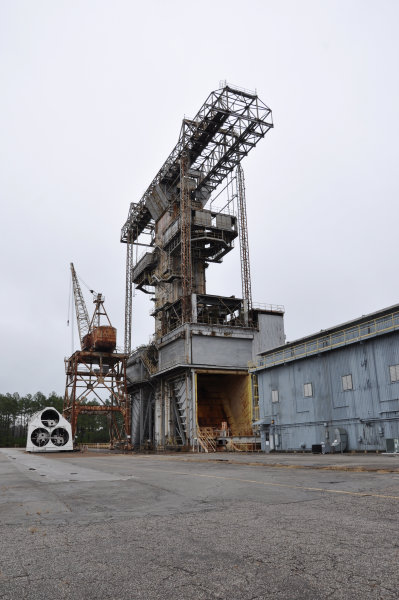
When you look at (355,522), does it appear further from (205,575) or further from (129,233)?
(129,233)

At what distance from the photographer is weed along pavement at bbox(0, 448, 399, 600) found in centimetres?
409

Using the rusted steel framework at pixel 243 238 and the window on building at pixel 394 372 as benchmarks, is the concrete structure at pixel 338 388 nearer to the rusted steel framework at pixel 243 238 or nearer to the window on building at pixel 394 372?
the window on building at pixel 394 372

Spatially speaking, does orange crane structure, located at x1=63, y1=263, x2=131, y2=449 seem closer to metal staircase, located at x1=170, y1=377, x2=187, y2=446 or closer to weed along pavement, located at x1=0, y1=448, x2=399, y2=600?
metal staircase, located at x1=170, y1=377, x2=187, y2=446

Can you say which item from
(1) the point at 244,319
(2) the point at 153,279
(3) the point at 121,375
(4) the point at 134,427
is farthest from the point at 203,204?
(4) the point at 134,427

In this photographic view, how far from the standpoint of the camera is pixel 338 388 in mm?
32562

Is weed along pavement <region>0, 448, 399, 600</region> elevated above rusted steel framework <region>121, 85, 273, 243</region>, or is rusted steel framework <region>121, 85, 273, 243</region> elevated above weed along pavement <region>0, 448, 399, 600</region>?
rusted steel framework <region>121, 85, 273, 243</region>

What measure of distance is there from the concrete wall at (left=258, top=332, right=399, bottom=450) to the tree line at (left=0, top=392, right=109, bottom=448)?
113448 mm

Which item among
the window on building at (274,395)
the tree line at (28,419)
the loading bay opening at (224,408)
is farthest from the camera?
the tree line at (28,419)

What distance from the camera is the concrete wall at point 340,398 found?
28625mm

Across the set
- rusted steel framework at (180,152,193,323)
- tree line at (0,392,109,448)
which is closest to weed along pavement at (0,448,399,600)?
rusted steel framework at (180,152,193,323)

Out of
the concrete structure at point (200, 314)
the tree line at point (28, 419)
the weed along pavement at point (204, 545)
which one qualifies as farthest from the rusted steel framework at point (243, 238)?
the tree line at point (28, 419)

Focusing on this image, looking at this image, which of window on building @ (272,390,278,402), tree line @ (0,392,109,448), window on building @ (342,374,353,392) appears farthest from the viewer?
tree line @ (0,392,109,448)

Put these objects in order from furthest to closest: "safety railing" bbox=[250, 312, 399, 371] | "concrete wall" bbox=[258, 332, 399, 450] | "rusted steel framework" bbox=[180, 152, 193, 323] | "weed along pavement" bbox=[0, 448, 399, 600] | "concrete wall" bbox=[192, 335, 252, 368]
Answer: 1. "rusted steel framework" bbox=[180, 152, 193, 323]
2. "concrete wall" bbox=[192, 335, 252, 368]
3. "safety railing" bbox=[250, 312, 399, 371]
4. "concrete wall" bbox=[258, 332, 399, 450]
5. "weed along pavement" bbox=[0, 448, 399, 600]

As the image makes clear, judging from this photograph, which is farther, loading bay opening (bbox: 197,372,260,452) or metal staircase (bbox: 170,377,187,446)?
metal staircase (bbox: 170,377,187,446)
